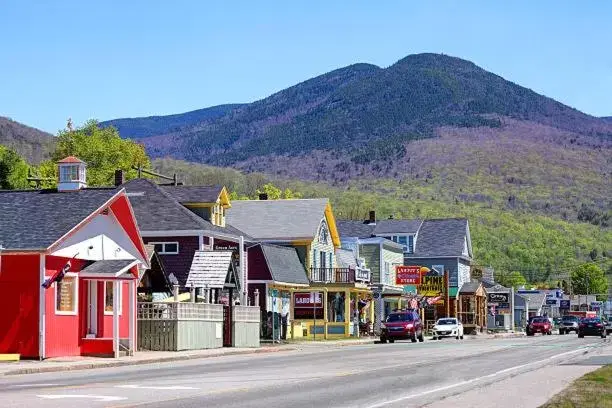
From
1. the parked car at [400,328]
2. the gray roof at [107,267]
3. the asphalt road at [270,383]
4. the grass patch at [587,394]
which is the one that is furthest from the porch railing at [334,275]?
the grass patch at [587,394]

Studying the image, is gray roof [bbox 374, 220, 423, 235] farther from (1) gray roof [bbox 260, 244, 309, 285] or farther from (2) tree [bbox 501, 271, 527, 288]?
(2) tree [bbox 501, 271, 527, 288]

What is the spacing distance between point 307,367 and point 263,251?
103ft

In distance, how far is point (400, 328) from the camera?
6384cm

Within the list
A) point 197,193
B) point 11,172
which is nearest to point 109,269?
point 197,193

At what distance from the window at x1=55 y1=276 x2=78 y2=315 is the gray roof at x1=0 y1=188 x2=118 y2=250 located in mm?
1679

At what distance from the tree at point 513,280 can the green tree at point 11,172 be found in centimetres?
10013

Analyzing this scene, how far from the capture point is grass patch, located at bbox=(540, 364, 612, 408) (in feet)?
61.6

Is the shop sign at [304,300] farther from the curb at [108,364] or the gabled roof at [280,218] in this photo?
the curb at [108,364]

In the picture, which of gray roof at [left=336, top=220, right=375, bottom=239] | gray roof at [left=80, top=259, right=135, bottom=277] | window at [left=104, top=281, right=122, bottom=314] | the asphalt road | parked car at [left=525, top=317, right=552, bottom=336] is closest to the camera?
the asphalt road

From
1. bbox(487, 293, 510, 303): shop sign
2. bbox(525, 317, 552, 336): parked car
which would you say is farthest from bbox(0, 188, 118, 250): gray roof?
bbox(487, 293, 510, 303): shop sign

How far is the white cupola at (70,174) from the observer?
42.1 metres

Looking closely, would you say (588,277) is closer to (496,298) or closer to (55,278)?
(496,298)

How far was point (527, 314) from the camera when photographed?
146750mm

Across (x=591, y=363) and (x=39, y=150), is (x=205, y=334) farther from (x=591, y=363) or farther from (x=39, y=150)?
(x=39, y=150)
